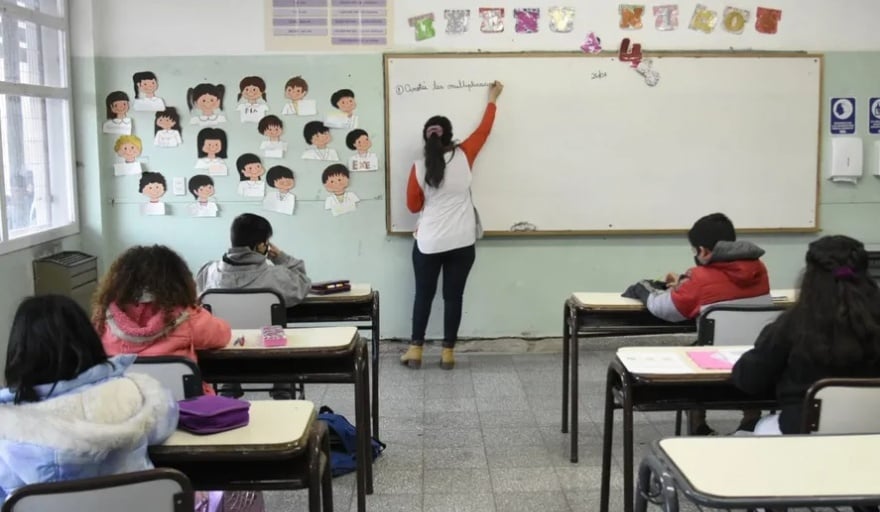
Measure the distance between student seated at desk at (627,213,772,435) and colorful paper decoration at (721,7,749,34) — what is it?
7.64ft

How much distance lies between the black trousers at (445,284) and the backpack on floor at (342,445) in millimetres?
1529

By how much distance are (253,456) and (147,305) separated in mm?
943

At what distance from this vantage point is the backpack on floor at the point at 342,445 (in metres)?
3.57

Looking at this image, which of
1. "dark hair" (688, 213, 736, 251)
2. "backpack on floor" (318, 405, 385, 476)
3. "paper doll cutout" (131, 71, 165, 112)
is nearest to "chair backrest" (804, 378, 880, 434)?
"dark hair" (688, 213, 736, 251)

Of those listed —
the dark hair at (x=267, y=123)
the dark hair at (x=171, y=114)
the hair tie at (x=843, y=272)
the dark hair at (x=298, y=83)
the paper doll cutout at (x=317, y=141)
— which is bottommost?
the hair tie at (x=843, y=272)

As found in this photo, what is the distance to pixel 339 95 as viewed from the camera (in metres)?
5.36

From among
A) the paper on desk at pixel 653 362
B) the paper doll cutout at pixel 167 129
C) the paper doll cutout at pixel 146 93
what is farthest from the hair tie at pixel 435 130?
the paper on desk at pixel 653 362

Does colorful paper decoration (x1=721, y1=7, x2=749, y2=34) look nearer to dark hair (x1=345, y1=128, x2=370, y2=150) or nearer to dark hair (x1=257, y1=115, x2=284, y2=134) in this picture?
dark hair (x1=345, y1=128, x2=370, y2=150)

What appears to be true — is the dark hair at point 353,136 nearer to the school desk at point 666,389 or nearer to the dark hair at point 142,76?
the dark hair at point 142,76

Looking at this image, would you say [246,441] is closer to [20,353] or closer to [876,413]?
[20,353]

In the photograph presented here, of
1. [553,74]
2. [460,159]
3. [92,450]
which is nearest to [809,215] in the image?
[553,74]

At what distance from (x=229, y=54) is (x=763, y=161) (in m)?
3.45

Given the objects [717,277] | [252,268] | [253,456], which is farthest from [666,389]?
[252,268]

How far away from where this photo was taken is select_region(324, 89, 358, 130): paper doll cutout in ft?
17.6
